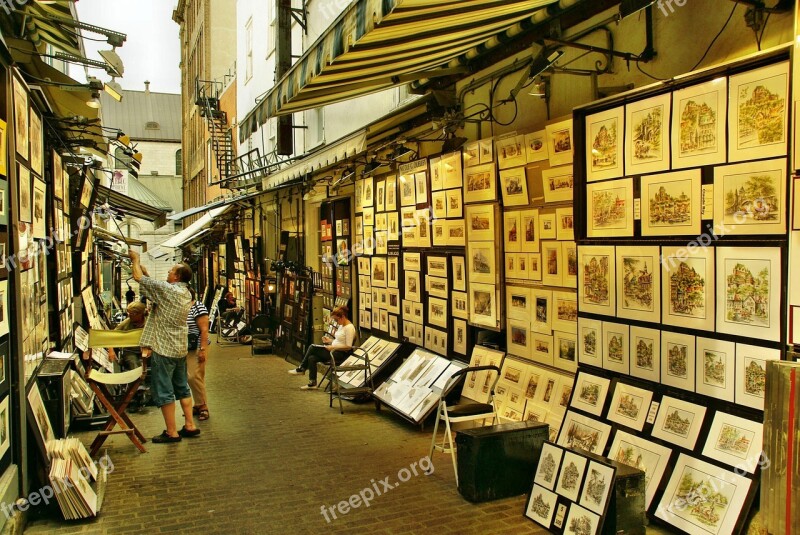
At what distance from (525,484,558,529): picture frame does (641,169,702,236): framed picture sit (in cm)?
229

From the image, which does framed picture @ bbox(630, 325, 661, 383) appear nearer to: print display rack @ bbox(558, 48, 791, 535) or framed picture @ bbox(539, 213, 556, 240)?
print display rack @ bbox(558, 48, 791, 535)

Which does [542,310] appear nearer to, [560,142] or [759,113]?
[560,142]

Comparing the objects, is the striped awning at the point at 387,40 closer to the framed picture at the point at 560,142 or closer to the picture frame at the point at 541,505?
the framed picture at the point at 560,142

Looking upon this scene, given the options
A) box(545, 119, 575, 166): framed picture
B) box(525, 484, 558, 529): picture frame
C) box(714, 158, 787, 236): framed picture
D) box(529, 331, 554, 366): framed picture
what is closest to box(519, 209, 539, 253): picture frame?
box(545, 119, 575, 166): framed picture

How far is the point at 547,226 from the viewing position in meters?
6.68

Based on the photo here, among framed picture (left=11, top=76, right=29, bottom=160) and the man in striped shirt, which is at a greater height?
framed picture (left=11, top=76, right=29, bottom=160)

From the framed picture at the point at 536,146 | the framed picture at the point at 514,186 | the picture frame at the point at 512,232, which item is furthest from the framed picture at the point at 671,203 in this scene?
the picture frame at the point at 512,232

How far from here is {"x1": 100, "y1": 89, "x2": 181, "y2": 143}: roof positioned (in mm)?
59250

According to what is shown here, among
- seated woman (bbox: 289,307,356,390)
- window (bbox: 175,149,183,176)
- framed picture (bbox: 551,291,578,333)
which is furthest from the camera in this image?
window (bbox: 175,149,183,176)

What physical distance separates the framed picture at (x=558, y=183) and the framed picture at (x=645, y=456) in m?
2.35

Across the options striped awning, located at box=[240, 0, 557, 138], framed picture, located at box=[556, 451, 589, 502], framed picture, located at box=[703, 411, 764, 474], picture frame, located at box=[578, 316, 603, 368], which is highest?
striped awning, located at box=[240, 0, 557, 138]

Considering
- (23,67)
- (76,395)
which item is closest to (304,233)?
(76,395)

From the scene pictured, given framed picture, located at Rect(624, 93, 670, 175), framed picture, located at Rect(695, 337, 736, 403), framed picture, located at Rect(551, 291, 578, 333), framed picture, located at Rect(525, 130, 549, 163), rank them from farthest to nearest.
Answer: framed picture, located at Rect(525, 130, 549, 163), framed picture, located at Rect(551, 291, 578, 333), framed picture, located at Rect(624, 93, 670, 175), framed picture, located at Rect(695, 337, 736, 403)

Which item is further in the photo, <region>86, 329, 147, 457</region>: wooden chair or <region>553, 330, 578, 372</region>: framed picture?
<region>86, 329, 147, 457</region>: wooden chair
